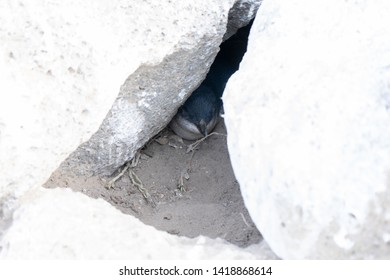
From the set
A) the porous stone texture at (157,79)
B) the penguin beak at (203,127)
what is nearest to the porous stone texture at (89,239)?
the porous stone texture at (157,79)

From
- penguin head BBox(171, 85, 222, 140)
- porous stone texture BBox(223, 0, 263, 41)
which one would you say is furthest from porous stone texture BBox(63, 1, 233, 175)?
penguin head BBox(171, 85, 222, 140)

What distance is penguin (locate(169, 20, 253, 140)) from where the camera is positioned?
190cm

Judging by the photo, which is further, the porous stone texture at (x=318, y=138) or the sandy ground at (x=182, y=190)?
the sandy ground at (x=182, y=190)

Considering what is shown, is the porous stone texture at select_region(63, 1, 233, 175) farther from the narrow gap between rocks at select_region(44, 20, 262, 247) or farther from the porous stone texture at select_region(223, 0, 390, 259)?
the porous stone texture at select_region(223, 0, 390, 259)

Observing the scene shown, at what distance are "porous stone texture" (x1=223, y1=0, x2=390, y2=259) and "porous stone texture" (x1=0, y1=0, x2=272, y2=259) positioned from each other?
147 mm

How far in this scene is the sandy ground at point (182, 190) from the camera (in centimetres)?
147

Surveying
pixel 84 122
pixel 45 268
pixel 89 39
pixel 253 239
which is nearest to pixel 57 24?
pixel 89 39

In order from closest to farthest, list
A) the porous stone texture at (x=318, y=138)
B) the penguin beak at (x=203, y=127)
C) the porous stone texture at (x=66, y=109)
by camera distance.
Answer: the porous stone texture at (x=318, y=138) → the porous stone texture at (x=66, y=109) → the penguin beak at (x=203, y=127)

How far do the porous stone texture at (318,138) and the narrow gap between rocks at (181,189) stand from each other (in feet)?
0.72

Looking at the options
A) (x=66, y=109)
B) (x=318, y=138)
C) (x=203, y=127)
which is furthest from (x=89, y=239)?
(x=203, y=127)

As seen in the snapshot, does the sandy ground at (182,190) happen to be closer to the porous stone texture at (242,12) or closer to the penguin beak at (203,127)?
the penguin beak at (203,127)

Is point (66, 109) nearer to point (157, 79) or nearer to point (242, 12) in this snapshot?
point (157, 79)

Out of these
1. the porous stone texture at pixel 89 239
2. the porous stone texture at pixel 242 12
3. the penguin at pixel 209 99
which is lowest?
the penguin at pixel 209 99

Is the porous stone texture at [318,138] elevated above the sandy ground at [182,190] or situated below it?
above
